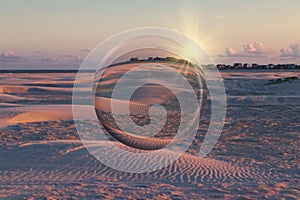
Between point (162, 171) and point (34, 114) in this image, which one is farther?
point (34, 114)

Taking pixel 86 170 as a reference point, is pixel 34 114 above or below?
above

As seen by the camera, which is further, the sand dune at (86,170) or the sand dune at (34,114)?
the sand dune at (34,114)

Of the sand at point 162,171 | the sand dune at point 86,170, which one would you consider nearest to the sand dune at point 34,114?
the sand at point 162,171

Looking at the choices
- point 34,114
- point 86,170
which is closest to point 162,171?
point 86,170

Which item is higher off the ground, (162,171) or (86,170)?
(162,171)

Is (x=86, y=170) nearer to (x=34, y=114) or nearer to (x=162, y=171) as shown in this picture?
(x=162, y=171)

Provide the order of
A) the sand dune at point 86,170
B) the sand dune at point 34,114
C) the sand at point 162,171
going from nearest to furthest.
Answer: the sand at point 162,171 < the sand dune at point 86,170 < the sand dune at point 34,114

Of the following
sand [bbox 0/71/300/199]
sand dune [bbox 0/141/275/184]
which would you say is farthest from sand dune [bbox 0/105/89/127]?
sand dune [bbox 0/141/275/184]

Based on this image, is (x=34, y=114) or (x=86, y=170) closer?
(x=86, y=170)

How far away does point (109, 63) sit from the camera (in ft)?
19.4

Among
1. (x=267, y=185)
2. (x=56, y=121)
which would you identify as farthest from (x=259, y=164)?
(x=56, y=121)

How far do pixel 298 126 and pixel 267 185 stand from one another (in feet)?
20.6

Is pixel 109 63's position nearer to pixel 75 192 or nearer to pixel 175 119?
pixel 75 192

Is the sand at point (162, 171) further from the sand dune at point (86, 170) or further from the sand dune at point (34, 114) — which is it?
the sand dune at point (34, 114)
